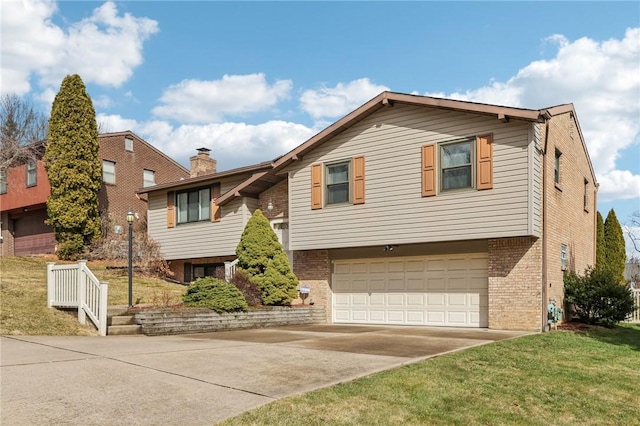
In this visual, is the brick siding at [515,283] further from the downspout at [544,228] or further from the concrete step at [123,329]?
the concrete step at [123,329]

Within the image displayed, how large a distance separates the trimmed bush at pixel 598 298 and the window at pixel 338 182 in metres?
7.02

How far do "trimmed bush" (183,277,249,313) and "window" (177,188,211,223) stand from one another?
7.28 m

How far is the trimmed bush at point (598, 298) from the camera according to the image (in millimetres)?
14859

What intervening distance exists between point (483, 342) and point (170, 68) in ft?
47.4

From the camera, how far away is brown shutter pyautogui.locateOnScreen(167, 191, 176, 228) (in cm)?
2259

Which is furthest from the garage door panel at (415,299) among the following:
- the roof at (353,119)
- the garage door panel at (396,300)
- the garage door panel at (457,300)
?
the roof at (353,119)

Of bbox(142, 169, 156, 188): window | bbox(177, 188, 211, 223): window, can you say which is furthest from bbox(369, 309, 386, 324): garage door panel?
bbox(142, 169, 156, 188): window

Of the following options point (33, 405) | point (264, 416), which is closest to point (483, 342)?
point (264, 416)

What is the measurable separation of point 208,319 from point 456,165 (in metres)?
7.74

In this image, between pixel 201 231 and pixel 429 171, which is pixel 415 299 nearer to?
pixel 429 171

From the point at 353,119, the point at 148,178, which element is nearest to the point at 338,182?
the point at 353,119

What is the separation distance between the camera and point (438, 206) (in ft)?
49.1

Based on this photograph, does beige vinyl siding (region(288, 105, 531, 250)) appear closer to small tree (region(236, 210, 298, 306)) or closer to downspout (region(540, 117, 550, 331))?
downspout (region(540, 117, 550, 331))

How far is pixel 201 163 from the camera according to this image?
973 inches
